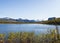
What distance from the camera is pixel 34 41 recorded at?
226 inches

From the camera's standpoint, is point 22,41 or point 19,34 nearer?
point 22,41

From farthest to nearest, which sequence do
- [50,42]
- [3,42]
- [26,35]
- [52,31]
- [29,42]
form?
[52,31]
[26,35]
[50,42]
[29,42]
[3,42]

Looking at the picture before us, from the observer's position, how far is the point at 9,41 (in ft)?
17.1

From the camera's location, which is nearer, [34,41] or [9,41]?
[9,41]

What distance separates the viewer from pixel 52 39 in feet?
20.1

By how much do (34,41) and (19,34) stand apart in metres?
0.98

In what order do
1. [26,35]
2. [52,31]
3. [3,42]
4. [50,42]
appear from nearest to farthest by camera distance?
1. [3,42]
2. [50,42]
3. [26,35]
4. [52,31]

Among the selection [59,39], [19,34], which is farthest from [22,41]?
[59,39]

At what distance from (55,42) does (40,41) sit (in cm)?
67

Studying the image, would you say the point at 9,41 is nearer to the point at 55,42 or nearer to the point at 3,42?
the point at 3,42

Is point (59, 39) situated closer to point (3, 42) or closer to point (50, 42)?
point (50, 42)

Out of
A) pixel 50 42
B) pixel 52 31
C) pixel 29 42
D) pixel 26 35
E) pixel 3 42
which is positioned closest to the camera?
pixel 3 42

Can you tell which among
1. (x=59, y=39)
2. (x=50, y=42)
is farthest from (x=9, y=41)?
(x=59, y=39)

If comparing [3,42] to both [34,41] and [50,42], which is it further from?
[50,42]
